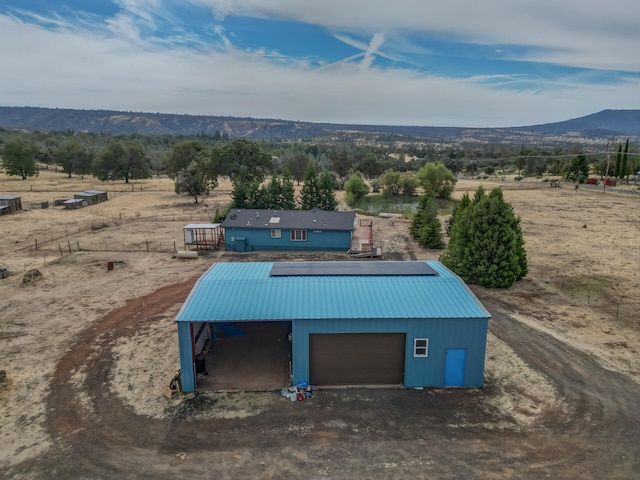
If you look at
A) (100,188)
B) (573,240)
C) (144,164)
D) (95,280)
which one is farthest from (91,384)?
(144,164)

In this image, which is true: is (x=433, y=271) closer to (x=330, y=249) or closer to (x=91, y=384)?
(x=91, y=384)

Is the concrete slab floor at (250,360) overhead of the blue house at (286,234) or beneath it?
beneath

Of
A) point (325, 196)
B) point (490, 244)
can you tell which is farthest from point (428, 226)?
point (325, 196)

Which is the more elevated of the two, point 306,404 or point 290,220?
point 290,220

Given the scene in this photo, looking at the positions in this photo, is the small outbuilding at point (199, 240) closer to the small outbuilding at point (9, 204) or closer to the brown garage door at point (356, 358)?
the brown garage door at point (356, 358)

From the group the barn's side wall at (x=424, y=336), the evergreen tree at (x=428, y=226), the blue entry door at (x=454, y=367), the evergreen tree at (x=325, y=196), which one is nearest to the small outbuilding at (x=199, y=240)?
the evergreen tree at (x=325, y=196)

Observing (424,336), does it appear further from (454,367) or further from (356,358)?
(356,358)
